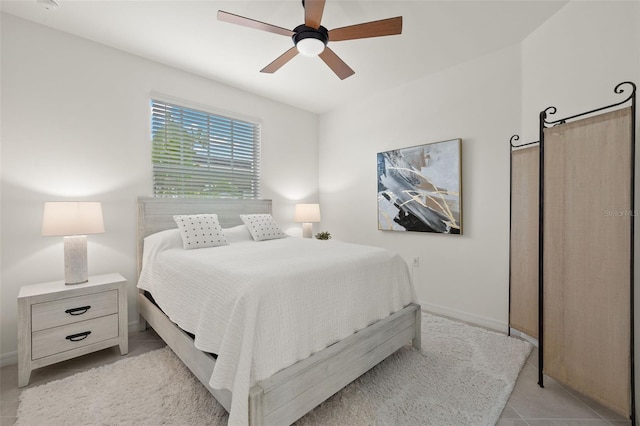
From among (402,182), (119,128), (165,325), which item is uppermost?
(119,128)

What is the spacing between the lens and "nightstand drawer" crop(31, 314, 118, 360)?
6.57ft

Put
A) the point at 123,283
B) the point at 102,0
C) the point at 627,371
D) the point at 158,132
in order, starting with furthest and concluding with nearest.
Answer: the point at 158,132 < the point at 123,283 < the point at 102,0 < the point at 627,371

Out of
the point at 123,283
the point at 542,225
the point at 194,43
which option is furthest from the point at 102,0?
the point at 542,225

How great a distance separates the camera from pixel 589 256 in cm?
169

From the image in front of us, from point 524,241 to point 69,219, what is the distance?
3.70 metres

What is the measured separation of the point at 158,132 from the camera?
3.08 metres

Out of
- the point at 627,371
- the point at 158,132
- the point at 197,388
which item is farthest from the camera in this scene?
the point at 158,132

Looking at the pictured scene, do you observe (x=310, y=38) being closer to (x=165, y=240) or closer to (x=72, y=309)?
(x=165, y=240)

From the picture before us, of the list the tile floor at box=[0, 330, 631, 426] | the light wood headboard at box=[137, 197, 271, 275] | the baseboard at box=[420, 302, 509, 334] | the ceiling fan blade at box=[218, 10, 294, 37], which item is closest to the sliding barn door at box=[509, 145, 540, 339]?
the baseboard at box=[420, 302, 509, 334]

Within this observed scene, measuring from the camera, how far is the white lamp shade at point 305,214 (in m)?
4.12

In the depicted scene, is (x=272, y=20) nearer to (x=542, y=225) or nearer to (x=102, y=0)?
(x=102, y=0)

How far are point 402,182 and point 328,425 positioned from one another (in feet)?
8.85

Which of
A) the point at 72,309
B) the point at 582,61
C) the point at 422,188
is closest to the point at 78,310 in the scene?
the point at 72,309

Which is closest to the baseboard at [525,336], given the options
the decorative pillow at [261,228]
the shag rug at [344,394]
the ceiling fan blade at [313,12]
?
the shag rug at [344,394]
